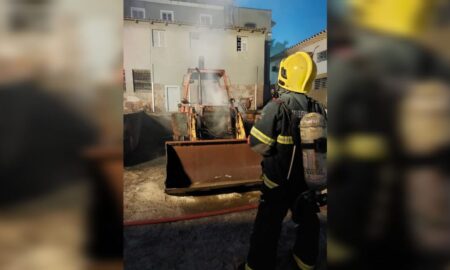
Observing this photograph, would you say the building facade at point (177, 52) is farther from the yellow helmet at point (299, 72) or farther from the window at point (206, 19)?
the yellow helmet at point (299, 72)

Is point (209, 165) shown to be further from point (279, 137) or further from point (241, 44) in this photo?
point (241, 44)

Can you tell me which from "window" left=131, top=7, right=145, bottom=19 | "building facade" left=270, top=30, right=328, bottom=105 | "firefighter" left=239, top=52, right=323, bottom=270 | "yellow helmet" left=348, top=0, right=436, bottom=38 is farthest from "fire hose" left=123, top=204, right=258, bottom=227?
"window" left=131, top=7, right=145, bottom=19

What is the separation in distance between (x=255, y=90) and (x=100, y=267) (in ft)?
69.9

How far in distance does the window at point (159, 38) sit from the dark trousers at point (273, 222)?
64.0 ft

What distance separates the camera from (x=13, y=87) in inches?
21.8

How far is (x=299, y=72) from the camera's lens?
2.52m

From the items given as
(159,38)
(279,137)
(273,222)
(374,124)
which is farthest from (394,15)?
(159,38)

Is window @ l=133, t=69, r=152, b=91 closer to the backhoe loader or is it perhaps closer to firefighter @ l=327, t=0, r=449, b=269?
the backhoe loader

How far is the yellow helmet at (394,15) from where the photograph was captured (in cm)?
64

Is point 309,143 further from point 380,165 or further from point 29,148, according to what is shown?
point 29,148

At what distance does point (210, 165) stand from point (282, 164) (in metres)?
2.93

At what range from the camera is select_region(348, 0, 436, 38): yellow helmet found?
0.64 meters

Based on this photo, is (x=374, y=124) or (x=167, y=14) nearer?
(x=374, y=124)

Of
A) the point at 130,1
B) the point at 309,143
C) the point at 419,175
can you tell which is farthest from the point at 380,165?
the point at 130,1
